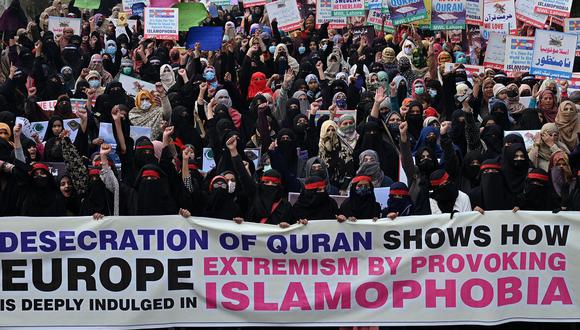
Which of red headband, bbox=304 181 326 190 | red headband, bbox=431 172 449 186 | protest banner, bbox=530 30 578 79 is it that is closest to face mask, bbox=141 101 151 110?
red headband, bbox=304 181 326 190

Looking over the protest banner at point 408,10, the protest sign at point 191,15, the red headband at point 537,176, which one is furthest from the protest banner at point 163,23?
the red headband at point 537,176

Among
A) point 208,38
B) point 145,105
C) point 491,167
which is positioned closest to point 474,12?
point 208,38

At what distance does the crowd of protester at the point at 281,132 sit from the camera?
10148 millimetres

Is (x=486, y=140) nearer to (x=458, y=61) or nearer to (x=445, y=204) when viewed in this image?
(x=445, y=204)

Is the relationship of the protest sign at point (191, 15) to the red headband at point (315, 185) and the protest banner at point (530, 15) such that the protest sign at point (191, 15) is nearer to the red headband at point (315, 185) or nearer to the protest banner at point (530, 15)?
the protest banner at point (530, 15)

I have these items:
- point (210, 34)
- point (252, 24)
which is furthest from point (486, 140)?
point (252, 24)

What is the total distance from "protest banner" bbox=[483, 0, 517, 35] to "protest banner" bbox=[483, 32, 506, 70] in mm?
1495

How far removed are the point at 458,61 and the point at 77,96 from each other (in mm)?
5334

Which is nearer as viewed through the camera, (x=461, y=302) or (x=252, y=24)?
(x=461, y=302)

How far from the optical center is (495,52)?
56.4 ft

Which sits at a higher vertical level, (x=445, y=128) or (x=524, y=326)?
(x=445, y=128)

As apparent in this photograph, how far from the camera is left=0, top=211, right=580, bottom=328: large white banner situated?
9.58 m

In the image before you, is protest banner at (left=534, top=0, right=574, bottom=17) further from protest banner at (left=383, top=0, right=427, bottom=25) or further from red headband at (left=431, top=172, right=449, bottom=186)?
red headband at (left=431, top=172, right=449, bottom=186)

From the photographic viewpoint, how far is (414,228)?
9648mm
